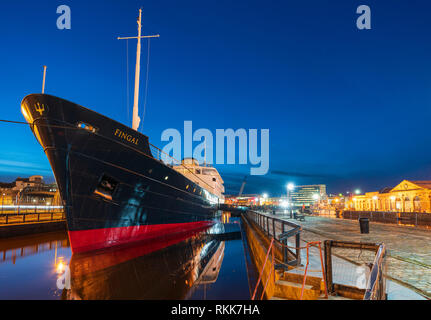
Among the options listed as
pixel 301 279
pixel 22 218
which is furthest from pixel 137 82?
pixel 22 218

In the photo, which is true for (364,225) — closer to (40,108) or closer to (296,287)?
(296,287)

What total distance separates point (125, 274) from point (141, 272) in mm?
556

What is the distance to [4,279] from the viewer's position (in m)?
7.89

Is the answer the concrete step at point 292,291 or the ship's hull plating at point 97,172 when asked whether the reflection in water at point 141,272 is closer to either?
the ship's hull plating at point 97,172

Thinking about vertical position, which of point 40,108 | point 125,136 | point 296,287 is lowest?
point 296,287

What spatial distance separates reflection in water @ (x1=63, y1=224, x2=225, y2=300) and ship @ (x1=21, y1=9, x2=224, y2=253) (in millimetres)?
989

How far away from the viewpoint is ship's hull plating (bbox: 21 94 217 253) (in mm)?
9945

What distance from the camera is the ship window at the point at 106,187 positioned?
36.3ft

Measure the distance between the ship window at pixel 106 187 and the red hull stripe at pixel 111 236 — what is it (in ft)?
5.18

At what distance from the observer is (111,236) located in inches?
454

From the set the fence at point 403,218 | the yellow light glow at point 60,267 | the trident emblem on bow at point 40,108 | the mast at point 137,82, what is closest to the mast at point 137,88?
the mast at point 137,82

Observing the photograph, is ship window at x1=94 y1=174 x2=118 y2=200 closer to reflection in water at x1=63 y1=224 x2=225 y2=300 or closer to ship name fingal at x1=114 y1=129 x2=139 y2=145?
ship name fingal at x1=114 y1=129 x2=139 y2=145

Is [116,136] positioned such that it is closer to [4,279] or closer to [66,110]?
[66,110]
